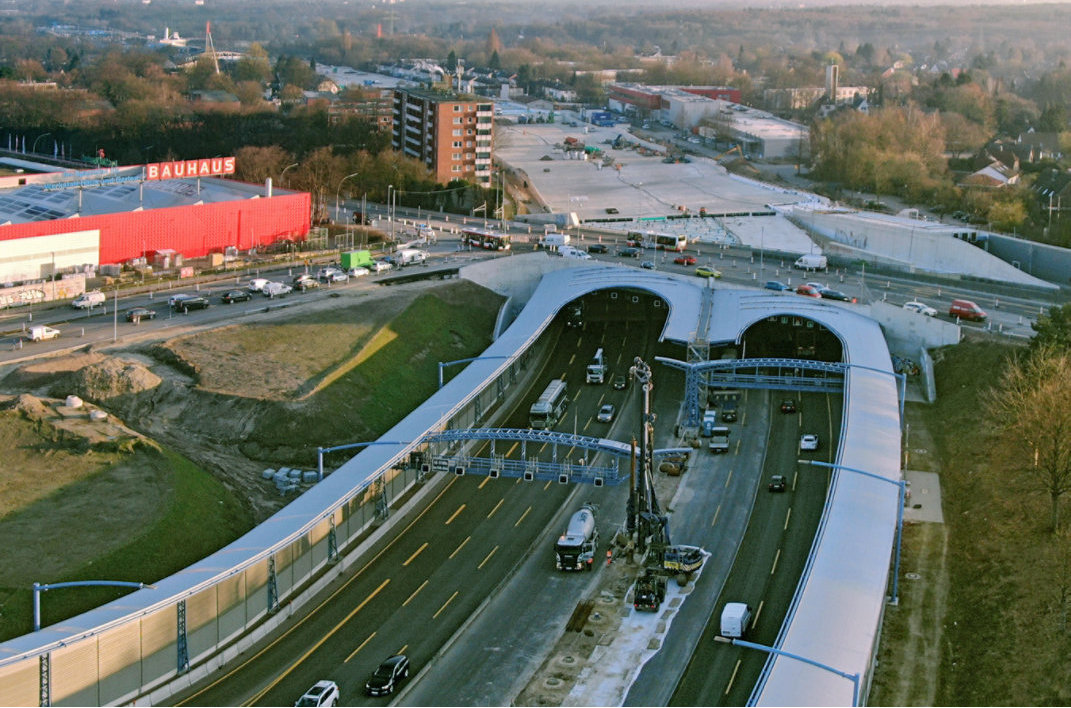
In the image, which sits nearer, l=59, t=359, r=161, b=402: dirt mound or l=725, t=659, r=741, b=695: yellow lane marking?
l=725, t=659, r=741, b=695: yellow lane marking

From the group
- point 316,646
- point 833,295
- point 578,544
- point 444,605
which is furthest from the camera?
point 833,295

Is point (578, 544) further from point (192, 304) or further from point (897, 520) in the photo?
point (192, 304)

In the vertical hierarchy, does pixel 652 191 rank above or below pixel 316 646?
above

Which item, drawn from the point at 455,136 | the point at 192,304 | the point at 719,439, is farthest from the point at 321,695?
the point at 455,136

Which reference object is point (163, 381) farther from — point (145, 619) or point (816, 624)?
point (816, 624)

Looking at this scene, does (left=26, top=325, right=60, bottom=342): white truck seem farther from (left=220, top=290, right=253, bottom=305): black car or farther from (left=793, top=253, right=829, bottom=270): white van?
(left=793, top=253, right=829, bottom=270): white van

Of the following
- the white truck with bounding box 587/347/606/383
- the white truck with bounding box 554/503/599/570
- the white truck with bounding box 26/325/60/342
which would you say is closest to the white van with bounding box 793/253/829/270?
the white truck with bounding box 587/347/606/383
